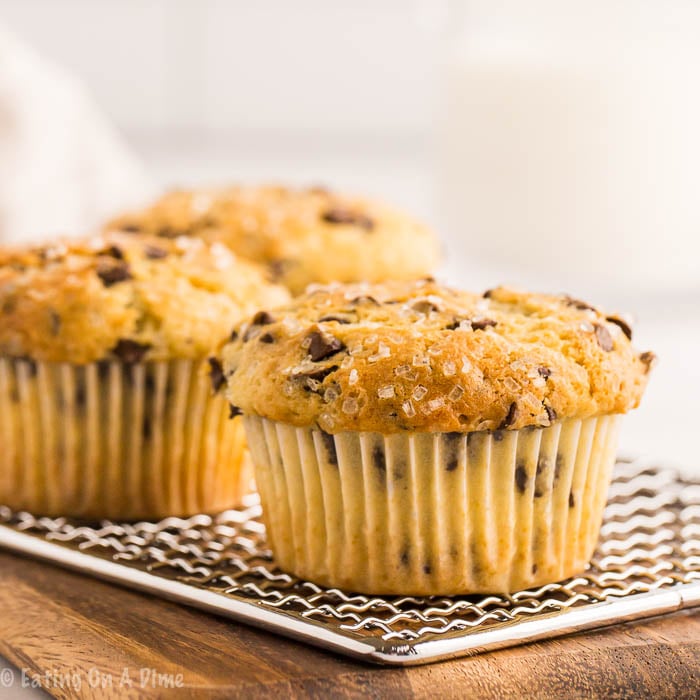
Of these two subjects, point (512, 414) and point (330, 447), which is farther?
point (330, 447)

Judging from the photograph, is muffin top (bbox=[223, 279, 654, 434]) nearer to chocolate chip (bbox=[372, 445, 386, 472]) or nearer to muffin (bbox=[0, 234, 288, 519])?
chocolate chip (bbox=[372, 445, 386, 472])

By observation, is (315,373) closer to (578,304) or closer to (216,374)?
(216,374)

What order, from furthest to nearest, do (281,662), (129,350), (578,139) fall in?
(578,139) → (129,350) → (281,662)

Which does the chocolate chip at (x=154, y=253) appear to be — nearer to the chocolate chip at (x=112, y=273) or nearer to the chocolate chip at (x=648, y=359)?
the chocolate chip at (x=112, y=273)

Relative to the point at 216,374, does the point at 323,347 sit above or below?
above

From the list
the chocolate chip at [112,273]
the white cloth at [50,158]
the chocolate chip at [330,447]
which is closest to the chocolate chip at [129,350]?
the chocolate chip at [112,273]

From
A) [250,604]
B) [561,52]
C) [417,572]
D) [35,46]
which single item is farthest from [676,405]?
[35,46]

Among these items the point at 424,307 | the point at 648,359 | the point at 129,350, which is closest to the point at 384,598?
the point at 424,307
